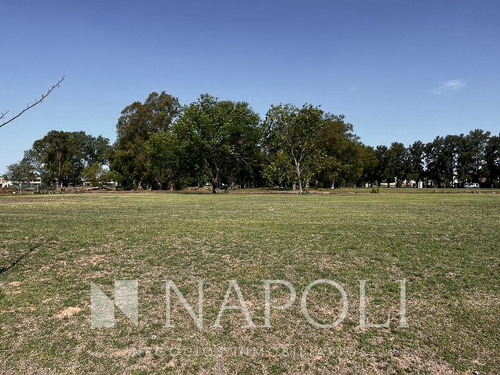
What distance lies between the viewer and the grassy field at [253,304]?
314 centimetres

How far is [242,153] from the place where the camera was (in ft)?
154

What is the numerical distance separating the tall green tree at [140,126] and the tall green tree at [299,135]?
25.9 meters

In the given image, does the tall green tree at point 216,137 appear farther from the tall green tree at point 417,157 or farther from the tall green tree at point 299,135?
the tall green tree at point 417,157

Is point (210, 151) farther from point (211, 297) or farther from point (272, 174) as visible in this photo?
point (211, 297)

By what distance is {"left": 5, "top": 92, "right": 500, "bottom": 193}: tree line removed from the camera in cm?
4234

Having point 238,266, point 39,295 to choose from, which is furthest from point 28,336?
point 238,266

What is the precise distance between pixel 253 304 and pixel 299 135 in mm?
38270

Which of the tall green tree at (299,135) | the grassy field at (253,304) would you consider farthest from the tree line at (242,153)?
the grassy field at (253,304)

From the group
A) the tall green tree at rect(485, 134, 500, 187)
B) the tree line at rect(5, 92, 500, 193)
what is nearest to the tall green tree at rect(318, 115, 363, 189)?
the tree line at rect(5, 92, 500, 193)

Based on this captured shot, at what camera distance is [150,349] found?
10.8 ft

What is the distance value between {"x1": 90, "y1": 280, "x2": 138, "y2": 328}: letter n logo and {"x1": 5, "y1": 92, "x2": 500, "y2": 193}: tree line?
36741 mm

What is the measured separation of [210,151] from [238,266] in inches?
1556

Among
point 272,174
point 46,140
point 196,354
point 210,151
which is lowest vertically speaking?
point 196,354

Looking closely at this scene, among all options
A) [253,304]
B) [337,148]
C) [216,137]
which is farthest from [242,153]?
[253,304]
